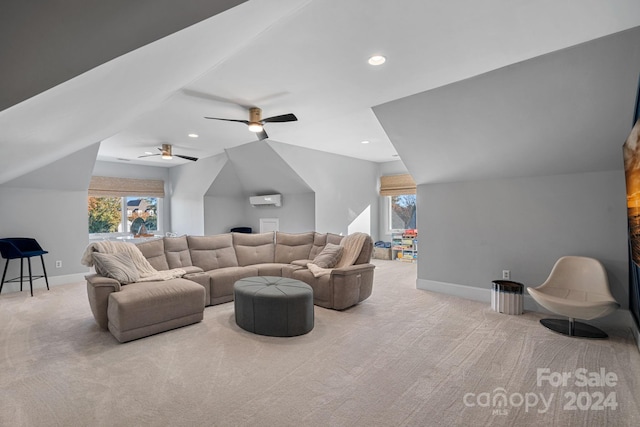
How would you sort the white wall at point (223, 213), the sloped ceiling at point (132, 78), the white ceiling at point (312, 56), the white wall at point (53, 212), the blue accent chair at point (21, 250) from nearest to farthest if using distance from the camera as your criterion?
the sloped ceiling at point (132, 78) < the white ceiling at point (312, 56) < the blue accent chair at point (21, 250) < the white wall at point (53, 212) < the white wall at point (223, 213)

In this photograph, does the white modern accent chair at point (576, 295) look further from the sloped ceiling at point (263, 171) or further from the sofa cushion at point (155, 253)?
the sofa cushion at point (155, 253)

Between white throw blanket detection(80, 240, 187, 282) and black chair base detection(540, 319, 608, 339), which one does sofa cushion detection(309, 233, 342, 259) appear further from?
black chair base detection(540, 319, 608, 339)

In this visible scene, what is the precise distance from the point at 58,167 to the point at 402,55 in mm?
5826

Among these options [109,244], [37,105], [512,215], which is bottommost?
[109,244]

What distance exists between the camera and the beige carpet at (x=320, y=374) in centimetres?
196

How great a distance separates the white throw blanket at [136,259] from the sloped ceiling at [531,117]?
3.54m

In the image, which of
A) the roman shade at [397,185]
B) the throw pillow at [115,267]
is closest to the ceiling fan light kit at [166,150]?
the throw pillow at [115,267]

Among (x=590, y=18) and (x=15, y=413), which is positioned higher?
(x=590, y=18)

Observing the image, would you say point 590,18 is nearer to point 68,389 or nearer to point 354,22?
point 354,22

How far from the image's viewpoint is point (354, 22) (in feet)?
7.07

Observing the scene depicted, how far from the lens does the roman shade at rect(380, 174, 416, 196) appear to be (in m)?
7.79

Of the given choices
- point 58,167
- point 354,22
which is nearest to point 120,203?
point 58,167

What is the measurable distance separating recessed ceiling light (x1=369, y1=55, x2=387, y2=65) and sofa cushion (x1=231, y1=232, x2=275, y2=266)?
143 inches

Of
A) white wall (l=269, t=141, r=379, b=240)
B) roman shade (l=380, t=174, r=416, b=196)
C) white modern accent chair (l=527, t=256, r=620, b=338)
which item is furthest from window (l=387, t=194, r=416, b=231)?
white modern accent chair (l=527, t=256, r=620, b=338)
